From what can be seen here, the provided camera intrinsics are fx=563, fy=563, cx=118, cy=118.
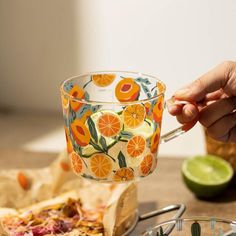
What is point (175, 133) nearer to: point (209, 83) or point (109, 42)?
point (209, 83)

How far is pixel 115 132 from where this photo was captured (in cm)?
63

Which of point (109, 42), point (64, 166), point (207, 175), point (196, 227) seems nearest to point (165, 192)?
point (207, 175)

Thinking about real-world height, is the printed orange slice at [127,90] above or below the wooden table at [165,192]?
above

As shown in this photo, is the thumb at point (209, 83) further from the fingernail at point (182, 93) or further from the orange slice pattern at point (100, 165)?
the orange slice pattern at point (100, 165)

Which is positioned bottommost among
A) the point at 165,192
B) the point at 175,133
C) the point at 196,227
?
the point at 165,192

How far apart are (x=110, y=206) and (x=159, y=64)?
0.68 meters

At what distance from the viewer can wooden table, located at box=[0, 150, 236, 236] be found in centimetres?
91

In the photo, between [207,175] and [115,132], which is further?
[207,175]

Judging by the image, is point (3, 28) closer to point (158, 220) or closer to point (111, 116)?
point (158, 220)

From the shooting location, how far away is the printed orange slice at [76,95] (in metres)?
0.64

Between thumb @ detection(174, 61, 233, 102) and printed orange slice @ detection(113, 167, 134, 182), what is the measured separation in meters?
0.14

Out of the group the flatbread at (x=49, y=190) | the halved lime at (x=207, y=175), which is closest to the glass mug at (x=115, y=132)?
the flatbread at (x=49, y=190)

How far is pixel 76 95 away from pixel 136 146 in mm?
105

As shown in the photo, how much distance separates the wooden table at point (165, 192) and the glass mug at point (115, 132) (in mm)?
206
